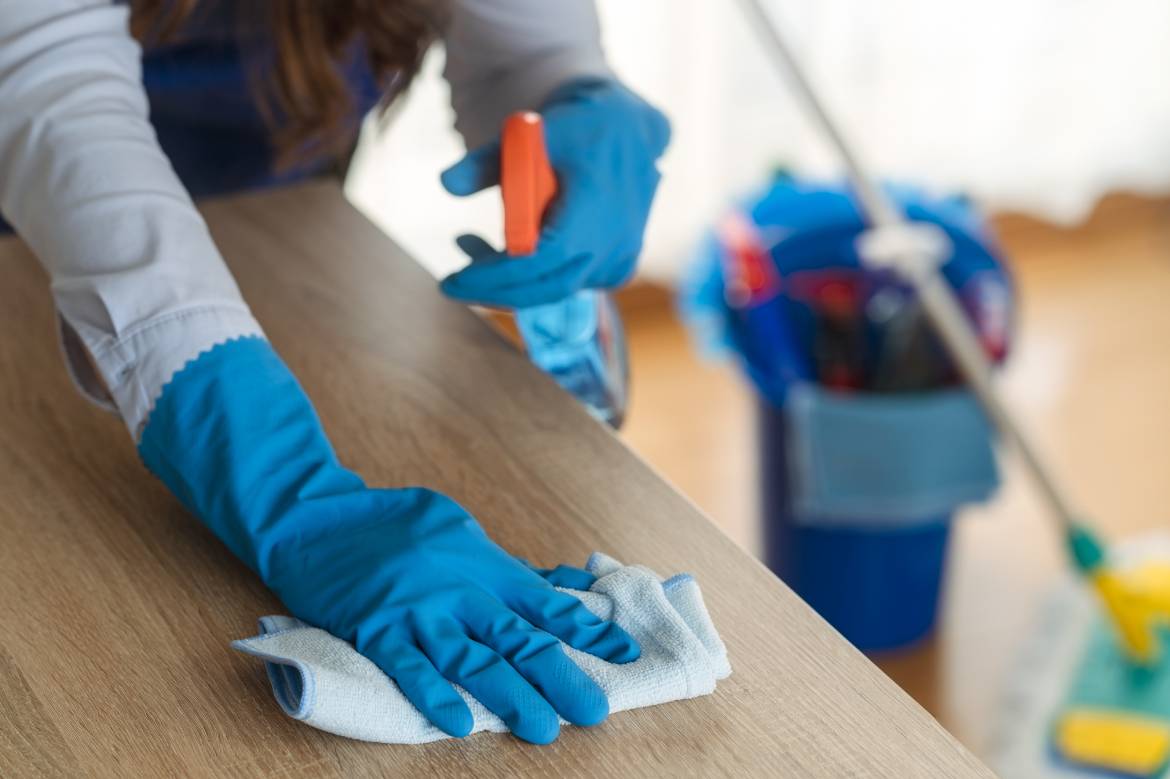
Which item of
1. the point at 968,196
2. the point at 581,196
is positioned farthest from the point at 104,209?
the point at 968,196

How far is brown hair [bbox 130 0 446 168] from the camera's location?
1.23 metres

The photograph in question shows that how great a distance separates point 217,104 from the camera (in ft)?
4.59

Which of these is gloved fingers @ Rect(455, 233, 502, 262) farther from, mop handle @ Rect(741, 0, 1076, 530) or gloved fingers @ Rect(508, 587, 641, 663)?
mop handle @ Rect(741, 0, 1076, 530)

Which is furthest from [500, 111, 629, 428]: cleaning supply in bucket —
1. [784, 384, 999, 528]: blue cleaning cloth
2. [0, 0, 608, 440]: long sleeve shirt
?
[784, 384, 999, 528]: blue cleaning cloth

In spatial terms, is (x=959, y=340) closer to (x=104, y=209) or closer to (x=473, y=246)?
(x=473, y=246)

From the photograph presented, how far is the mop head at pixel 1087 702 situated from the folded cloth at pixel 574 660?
1.16 meters

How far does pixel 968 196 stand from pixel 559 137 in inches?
48.9

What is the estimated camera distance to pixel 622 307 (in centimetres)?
272

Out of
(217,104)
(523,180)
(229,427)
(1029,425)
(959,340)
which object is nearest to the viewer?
(229,427)

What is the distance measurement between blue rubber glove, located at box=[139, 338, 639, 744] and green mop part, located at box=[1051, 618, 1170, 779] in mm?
1190

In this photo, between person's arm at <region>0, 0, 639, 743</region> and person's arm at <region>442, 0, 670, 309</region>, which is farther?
person's arm at <region>442, 0, 670, 309</region>

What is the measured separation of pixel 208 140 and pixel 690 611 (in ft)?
2.73

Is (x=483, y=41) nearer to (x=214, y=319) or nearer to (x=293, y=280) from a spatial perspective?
(x=293, y=280)

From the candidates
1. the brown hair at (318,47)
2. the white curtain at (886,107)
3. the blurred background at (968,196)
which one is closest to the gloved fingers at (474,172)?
the brown hair at (318,47)
